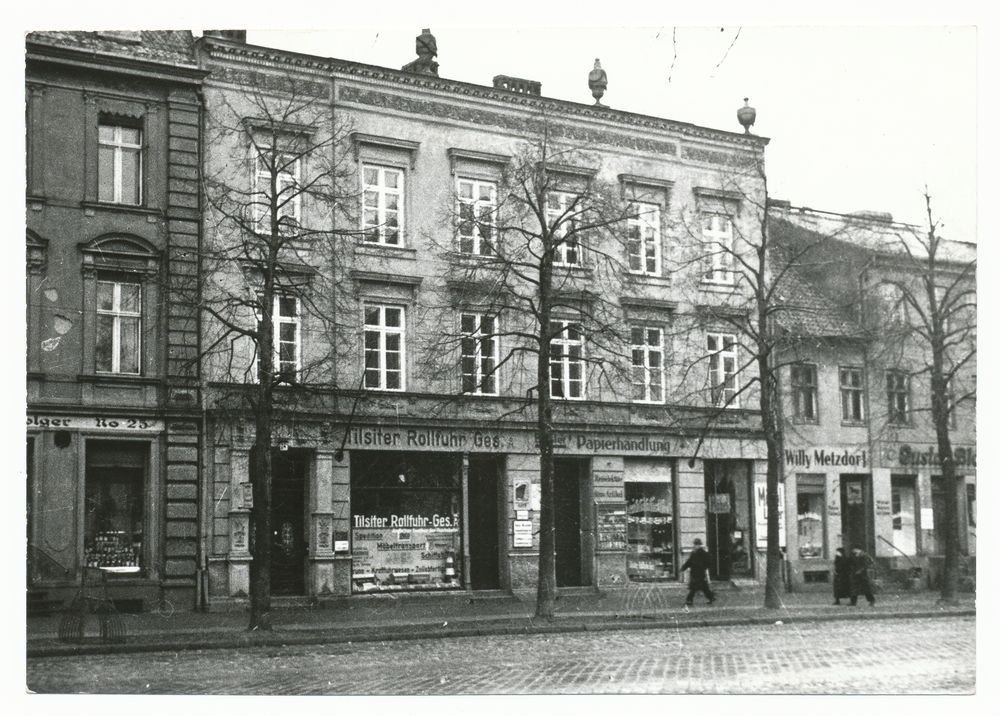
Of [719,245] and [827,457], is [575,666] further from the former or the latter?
[719,245]

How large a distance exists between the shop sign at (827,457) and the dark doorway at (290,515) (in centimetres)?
782

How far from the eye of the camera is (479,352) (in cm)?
1789

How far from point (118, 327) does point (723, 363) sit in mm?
8843

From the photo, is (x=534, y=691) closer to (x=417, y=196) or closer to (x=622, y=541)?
(x=622, y=541)

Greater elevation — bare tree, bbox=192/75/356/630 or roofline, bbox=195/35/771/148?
roofline, bbox=195/35/771/148

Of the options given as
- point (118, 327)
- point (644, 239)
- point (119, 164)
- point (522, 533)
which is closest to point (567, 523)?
point (522, 533)

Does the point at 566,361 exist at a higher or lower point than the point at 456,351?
lower

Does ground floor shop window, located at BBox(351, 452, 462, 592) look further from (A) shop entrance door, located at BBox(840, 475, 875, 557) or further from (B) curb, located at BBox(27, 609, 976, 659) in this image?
(A) shop entrance door, located at BBox(840, 475, 875, 557)

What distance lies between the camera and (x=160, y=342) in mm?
16719

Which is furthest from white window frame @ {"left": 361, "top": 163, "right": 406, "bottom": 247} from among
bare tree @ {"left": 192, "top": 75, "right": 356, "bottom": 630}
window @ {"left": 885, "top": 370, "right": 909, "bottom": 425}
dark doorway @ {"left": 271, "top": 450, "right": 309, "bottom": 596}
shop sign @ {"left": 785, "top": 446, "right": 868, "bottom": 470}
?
window @ {"left": 885, "top": 370, "right": 909, "bottom": 425}

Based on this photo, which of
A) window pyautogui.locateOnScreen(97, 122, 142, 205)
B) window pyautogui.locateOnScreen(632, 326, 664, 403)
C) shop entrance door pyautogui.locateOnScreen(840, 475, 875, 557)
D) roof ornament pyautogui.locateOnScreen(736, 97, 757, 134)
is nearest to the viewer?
window pyautogui.locateOnScreen(97, 122, 142, 205)

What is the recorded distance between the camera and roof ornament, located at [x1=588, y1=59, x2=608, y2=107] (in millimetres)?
15883

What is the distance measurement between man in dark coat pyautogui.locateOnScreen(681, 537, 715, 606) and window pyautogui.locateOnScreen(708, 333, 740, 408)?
2.44m

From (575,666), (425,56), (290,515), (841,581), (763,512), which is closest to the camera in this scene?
(575,666)
